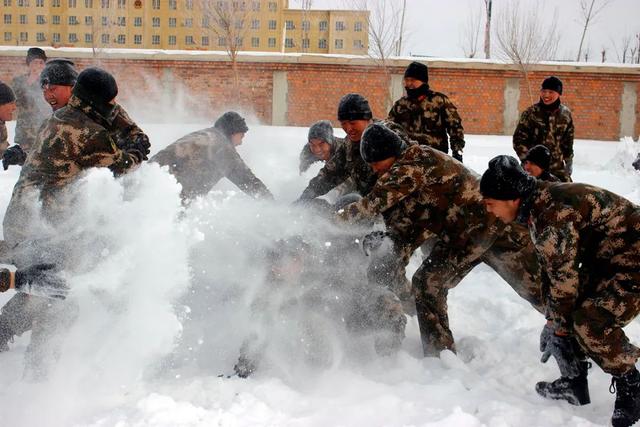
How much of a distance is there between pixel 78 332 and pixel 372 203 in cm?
199

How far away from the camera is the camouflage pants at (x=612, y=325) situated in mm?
3158

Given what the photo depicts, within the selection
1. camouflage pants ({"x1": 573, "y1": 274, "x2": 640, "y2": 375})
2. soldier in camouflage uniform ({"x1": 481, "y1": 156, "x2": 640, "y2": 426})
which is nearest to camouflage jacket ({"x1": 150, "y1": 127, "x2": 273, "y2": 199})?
soldier in camouflage uniform ({"x1": 481, "y1": 156, "x2": 640, "y2": 426})

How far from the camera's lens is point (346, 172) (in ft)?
17.7

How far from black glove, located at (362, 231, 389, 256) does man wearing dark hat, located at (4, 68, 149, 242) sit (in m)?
1.77

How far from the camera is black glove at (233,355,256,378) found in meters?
3.77

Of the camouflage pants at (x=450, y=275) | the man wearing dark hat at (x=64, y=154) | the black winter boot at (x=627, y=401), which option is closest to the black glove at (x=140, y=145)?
the man wearing dark hat at (x=64, y=154)

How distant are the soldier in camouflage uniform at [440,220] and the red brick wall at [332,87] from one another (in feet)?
48.7

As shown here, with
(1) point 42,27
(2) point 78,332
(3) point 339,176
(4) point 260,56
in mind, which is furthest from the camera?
(1) point 42,27

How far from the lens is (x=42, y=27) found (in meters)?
58.7

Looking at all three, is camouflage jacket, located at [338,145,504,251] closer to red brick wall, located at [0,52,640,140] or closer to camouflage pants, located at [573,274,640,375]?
camouflage pants, located at [573,274,640,375]

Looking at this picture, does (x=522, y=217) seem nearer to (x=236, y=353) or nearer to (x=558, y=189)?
(x=558, y=189)

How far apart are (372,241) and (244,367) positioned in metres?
1.21

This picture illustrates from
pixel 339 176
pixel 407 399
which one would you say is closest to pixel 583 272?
pixel 407 399

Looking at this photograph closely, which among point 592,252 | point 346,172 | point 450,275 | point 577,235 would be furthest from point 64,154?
point 592,252
